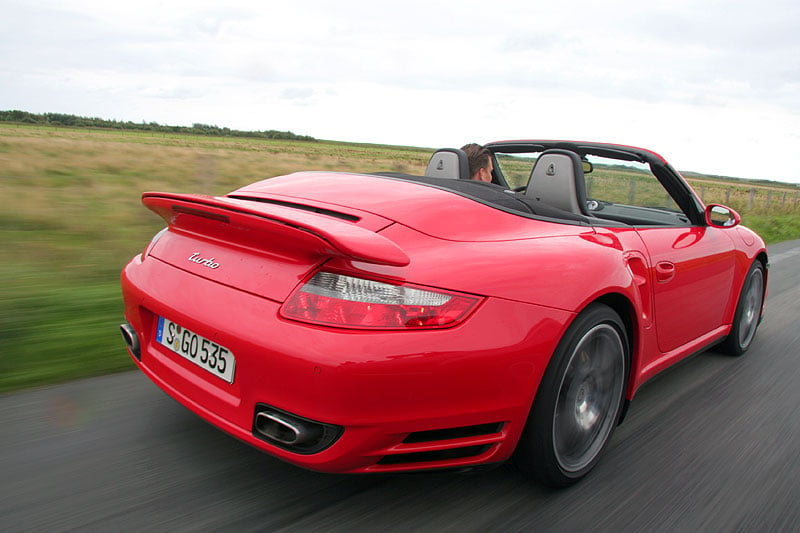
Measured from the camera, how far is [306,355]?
1709 mm

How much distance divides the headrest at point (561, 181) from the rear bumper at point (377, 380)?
0.95 metres

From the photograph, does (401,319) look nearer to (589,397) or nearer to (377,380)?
(377,380)

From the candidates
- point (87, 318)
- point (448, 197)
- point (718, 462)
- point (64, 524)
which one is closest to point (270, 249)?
point (448, 197)

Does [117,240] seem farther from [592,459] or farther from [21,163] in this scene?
[21,163]

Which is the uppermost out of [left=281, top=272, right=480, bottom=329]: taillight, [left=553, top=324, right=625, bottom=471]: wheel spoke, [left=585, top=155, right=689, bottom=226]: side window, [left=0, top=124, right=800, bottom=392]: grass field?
[left=585, top=155, right=689, bottom=226]: side window

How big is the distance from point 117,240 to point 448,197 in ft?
17.5

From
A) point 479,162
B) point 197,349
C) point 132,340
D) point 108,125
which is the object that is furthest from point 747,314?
point 108,125

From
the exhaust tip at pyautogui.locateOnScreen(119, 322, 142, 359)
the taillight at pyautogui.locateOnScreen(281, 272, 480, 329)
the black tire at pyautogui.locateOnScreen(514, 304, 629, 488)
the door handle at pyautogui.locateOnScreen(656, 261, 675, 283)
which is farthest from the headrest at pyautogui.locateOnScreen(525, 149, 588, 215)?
the exhaust tip at pyautogui.locateOnScreen(119, 322, 142, 359)

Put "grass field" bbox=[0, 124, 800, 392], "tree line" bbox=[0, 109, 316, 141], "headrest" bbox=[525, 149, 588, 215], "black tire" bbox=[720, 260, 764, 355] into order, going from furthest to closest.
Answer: "tree line" bbox=[0, 109, 316, 141] → "black tire" bbox=[720, 260, 764, 355] → "grass field" bbox=[0, 124, 800, 392] → "headrest" bbox=[525, 149, 588, 215]


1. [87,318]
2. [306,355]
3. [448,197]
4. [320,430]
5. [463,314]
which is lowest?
[87,318]

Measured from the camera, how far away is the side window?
3.45 metres

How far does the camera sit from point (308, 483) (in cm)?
213

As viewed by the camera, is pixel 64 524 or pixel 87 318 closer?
pixel 64 524

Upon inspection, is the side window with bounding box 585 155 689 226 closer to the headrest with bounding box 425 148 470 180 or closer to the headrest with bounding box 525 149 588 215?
the headrest with bounding box 525 149 588 215
